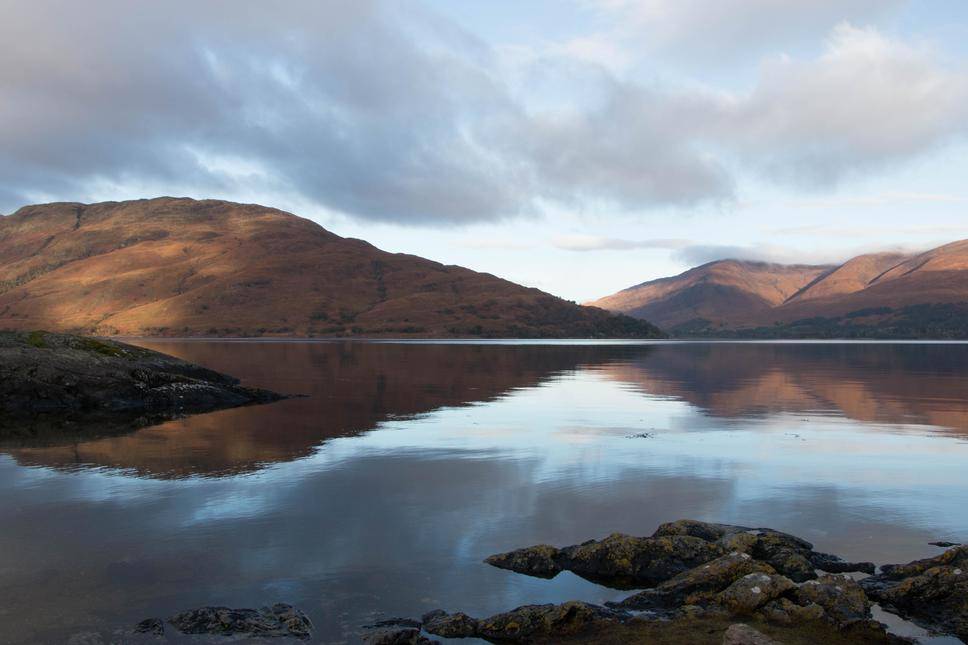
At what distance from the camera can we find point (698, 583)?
1287 centimetres

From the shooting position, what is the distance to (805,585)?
39.9ft

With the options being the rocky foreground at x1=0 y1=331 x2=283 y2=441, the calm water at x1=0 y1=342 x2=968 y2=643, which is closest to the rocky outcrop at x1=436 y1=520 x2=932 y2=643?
the calm water at x1=0 y1=342 x2=968 y2=643

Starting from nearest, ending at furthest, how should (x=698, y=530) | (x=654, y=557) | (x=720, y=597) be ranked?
(x=720, y=597) < (x=654, y=557) < (x=698, y=530)

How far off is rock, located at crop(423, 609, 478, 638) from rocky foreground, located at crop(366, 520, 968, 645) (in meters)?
0.02

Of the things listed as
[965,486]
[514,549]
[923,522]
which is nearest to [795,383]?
[965,486]

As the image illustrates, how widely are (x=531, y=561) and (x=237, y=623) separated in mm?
5719

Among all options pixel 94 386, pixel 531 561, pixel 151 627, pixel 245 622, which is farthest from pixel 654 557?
pixel 94 386

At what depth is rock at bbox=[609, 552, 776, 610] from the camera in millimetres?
12586

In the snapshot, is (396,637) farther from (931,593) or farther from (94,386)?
(94,386)

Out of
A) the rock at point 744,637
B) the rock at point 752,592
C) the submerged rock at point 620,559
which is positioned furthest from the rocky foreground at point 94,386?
the rock at point 744,637

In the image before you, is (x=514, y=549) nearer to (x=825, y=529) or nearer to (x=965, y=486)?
(x=825, y=529)

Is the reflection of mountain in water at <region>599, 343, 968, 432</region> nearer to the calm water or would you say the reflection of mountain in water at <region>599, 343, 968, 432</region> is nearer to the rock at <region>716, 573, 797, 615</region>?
the calm water

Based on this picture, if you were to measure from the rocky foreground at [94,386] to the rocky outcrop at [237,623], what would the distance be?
81.8 feet

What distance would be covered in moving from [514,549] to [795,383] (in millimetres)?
49855
